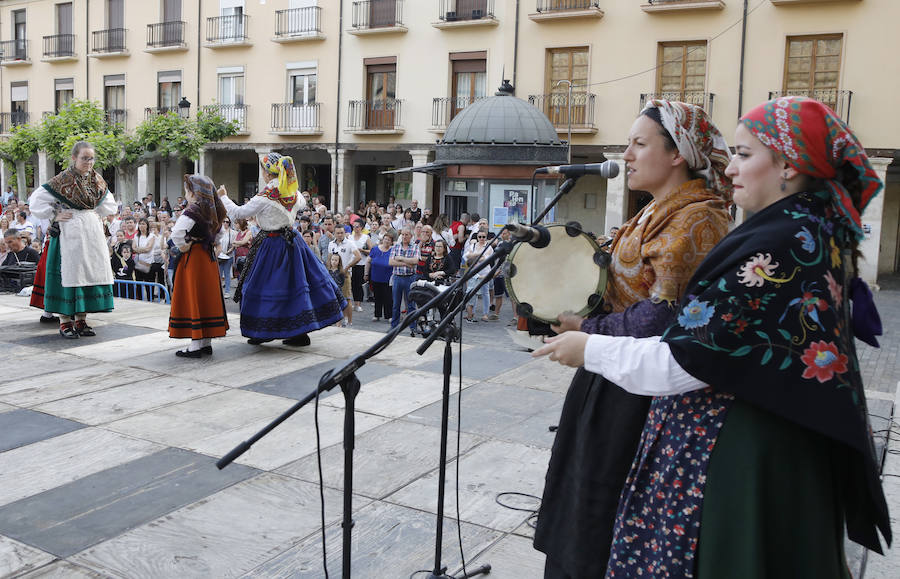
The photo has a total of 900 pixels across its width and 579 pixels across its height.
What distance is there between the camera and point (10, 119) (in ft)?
104

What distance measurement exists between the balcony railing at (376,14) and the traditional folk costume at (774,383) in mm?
22790

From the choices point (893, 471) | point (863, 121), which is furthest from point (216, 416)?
point (863, 121)

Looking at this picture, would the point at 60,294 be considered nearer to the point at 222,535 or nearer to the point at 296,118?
the point at 222,535

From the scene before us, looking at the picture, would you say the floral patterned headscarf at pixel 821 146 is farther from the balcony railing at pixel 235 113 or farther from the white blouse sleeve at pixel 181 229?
the balcony railing at pixel 235 113

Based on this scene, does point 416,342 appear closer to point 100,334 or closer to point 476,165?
point 100,334

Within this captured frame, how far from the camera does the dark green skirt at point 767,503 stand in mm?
1853

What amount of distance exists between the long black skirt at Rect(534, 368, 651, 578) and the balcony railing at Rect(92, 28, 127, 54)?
97.5 ft

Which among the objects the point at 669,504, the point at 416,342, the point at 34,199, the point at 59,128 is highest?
the point at 59,128

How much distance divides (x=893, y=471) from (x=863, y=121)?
1606cm

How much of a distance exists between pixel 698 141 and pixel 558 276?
62cm

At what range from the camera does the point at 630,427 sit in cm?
236

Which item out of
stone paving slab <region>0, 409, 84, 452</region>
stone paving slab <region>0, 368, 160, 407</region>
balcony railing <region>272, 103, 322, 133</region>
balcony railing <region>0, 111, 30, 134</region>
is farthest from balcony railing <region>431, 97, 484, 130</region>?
stone paving slab <region>0, 409, 84, 452</region>

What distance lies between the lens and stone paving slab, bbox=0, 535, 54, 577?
3.11m

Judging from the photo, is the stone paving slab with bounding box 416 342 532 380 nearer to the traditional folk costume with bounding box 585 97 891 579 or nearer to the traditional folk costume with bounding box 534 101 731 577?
the traditional folk costume with bounding box 534 101 731 577
